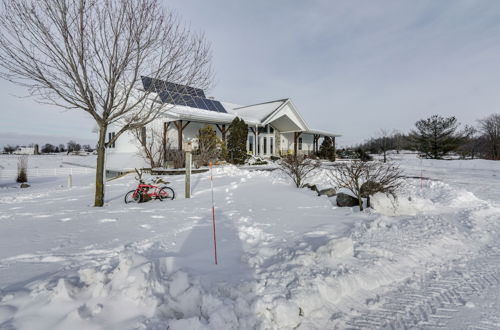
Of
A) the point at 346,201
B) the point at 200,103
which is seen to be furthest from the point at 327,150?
the point at 346,201

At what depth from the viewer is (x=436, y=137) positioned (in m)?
31.5

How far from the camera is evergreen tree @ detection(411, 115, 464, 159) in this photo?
3058 cm

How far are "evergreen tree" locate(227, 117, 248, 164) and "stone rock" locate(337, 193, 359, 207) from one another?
38.7 feet

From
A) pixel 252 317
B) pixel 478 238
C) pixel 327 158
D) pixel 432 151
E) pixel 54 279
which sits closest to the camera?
pixel 252 317

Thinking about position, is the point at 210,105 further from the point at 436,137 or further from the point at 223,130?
the point at 436,137

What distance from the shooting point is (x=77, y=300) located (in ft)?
7.77

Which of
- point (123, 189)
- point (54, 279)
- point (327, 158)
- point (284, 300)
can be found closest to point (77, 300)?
point (54, 279)

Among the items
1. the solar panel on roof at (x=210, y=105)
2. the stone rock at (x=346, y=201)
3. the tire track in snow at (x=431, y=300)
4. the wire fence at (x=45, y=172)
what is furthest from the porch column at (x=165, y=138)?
the tire track in snow at (x=431, y=300)

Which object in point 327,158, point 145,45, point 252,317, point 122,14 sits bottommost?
point 252,317

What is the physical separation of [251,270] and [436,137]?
126ft

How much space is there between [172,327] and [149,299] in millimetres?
502

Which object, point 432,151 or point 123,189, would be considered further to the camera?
point 432,151

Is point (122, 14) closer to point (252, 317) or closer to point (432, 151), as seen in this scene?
point (252, 317)

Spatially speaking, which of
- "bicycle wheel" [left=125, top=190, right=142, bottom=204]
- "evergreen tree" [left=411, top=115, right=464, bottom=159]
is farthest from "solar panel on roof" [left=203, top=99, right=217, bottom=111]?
"evergreen tree" [left=411, top=115, right=464, bottom=159]
